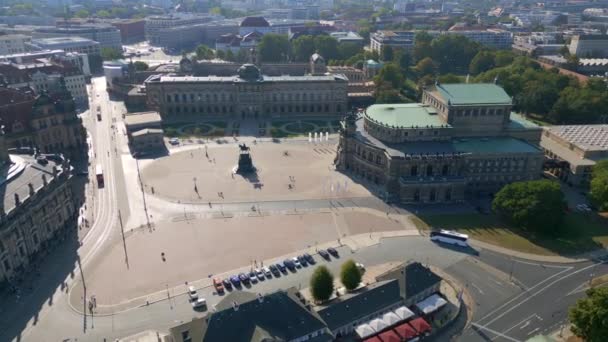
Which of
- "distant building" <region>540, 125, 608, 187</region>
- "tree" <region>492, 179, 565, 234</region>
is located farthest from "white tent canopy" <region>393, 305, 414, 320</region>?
"distant building" <region>540, 125, 608, 187</region>

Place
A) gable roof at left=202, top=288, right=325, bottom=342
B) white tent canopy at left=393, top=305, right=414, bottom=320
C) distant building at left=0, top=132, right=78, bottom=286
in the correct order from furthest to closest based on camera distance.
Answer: distant building at left=0, top=132, right=78, bottom=286, white tent canopy at left=393, top=305, right=414, bottom=320, gable roof at left=202, top=288, right=325, bottom=342

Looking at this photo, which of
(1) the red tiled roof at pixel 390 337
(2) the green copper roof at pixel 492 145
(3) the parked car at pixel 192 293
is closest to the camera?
(1) the red tiled roof at pixel 390 337

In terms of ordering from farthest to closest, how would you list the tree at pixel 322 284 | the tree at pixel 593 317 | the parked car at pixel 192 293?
the parked car at pixel 192 293, the tree at pixel 322 284, the tree at pixel 593 317

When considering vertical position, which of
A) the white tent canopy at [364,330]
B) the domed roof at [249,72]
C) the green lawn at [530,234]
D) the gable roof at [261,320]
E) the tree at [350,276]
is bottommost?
the green lawn at [530,234]

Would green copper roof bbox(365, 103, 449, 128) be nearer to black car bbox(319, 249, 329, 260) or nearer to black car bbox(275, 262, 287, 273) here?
black car bbox(319, 249, 329, 260)

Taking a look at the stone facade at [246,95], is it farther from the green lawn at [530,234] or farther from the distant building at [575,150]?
the green lawn at [530,234]

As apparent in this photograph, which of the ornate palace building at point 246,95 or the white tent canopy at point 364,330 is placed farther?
the ornate palace building at point 246,95

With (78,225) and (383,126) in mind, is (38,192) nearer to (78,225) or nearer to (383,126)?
(78,225)

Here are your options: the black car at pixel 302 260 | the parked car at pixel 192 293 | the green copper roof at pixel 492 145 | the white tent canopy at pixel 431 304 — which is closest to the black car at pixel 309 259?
the black car at pixel 302 260
